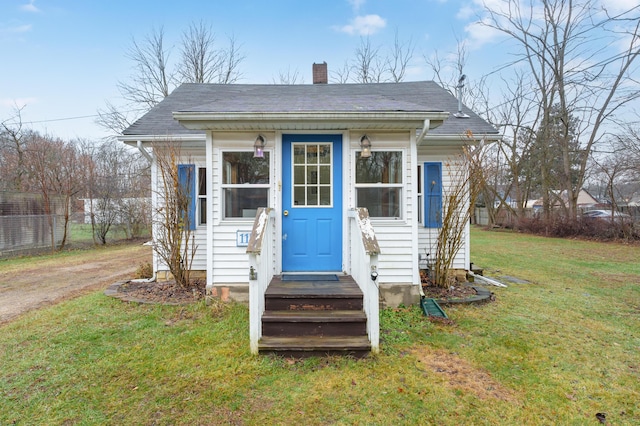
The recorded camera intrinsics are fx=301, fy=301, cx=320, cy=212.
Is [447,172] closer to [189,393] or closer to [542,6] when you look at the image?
[189,393]

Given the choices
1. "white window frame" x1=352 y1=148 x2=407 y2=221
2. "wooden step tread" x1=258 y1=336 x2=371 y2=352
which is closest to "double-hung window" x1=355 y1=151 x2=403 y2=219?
"white window frame" x1=352 y1=148 x2=407 y2=221

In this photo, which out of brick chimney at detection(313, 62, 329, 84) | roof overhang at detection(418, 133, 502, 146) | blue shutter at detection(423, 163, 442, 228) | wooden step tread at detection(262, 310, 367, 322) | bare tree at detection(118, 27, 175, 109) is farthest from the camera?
bare tree at detection(118, 27, 175, 109)

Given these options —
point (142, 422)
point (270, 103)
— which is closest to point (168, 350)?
point (142, 422)

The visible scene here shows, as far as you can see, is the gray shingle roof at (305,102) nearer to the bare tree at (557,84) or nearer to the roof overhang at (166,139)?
the roof overhang at (166,139)

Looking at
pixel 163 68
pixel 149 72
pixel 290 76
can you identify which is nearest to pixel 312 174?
pixel 163 68

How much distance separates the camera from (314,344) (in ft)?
10.6

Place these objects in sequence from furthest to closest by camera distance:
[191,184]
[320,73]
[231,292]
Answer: [320,73] < [191,184] < [231,292]

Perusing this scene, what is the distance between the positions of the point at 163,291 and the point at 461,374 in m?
4.59

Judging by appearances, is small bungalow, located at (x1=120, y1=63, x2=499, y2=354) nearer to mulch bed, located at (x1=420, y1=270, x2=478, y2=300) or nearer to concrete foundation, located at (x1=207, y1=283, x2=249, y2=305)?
concrete foundation, located at (x1=207, y1=283, x2=249, y2=305)

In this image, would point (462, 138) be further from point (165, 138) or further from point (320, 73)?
point (165, 138)

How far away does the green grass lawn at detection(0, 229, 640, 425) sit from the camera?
2371mm

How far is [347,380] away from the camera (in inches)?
110

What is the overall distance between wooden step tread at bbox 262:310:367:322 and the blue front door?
43.7 inches

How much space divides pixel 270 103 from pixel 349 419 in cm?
411
